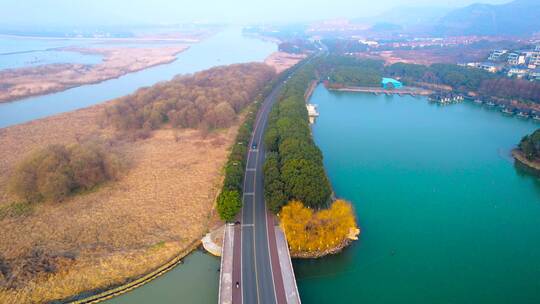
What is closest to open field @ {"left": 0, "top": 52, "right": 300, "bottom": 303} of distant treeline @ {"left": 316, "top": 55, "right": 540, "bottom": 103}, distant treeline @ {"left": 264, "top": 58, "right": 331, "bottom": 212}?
distant treeline @ {"left": 264, "top": 58, "right": 331, "bottom": 212}

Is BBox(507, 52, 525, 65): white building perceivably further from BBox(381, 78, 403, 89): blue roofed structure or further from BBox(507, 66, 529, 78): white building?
BBox(381, 78, 403, 89): blue roofed structure

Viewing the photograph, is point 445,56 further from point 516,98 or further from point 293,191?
point 293,191

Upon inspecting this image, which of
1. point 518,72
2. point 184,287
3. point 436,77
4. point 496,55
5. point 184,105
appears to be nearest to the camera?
point 184,287

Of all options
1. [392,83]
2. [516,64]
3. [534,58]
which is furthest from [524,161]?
[534,58]

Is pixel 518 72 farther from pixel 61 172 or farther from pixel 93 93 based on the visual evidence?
pixel 93 93

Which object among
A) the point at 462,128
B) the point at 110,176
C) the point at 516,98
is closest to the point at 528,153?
the point at 462,128

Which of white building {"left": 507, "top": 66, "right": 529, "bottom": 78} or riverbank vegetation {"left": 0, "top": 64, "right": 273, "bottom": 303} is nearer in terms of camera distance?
riverbank vegetation {"left": 0, "top": 64, "right": 273, "bottom": 303}
